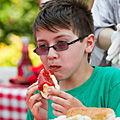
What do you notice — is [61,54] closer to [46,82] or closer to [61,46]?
[61,46]

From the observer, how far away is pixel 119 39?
1540 mm

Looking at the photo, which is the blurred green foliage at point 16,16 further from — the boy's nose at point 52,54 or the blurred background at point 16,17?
the boy's nose at point 52,54

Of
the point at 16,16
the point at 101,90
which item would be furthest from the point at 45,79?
the point at 16,16

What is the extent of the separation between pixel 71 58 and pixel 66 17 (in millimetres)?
255

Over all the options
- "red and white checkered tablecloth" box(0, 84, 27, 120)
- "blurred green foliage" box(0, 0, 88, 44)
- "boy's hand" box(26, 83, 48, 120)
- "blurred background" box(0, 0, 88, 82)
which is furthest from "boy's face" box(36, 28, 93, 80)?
"blurred green foliage" box(0, 0, 88, 44)

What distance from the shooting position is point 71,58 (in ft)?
4.69

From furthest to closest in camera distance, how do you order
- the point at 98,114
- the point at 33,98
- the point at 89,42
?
the point at 89,42, the point at 33,98, the point at 98,114

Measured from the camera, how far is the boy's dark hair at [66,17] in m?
1.46

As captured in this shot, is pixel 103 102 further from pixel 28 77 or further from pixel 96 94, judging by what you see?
pixel 28 77

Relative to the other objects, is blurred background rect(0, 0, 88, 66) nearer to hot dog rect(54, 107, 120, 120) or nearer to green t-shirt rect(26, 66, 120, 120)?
green t-shirt rect(26, 66, 120, 120)

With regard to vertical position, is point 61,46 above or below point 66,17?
below

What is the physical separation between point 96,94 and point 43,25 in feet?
1.70

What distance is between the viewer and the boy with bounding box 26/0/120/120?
4.61ft

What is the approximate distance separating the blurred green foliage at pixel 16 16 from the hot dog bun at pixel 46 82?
8.25 meters
